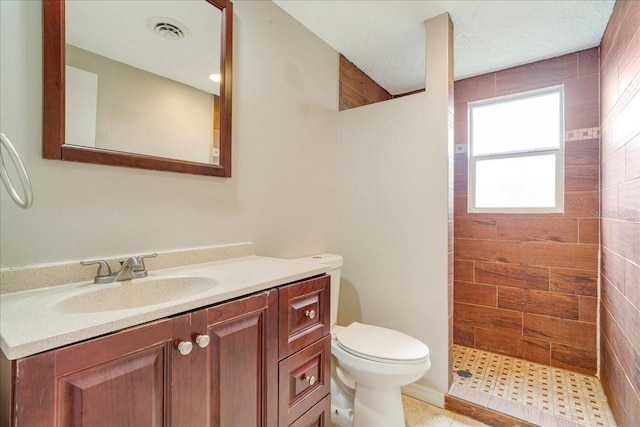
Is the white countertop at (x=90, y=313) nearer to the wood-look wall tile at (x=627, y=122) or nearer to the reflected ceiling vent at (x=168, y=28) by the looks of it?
the reflected ceiling vent at (x=168, y=28)

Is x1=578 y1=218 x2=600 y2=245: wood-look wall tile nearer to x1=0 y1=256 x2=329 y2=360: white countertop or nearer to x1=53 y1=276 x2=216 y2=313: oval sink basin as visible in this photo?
x1=0 y1=256 x2=329 y2=360: white countertop

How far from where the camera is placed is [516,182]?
93.9 inches

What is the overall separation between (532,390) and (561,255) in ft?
3.15

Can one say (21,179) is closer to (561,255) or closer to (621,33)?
(621,33)

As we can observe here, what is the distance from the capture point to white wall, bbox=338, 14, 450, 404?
1826 millimetres

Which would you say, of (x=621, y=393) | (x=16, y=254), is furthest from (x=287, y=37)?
(x=621, y=393)

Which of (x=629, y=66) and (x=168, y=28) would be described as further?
(x=629, y=66)

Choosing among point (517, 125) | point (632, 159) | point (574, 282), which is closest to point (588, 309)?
point (574, 282)

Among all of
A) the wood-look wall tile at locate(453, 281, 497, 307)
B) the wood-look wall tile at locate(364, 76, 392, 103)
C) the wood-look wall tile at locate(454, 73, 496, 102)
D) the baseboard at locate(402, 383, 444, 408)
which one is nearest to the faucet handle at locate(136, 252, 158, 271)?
the baseboard at locate(402, 383, 444, 408)

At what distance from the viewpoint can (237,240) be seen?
60.3 inches

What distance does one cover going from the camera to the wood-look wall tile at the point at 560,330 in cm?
211

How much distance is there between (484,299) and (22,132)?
2928 mm

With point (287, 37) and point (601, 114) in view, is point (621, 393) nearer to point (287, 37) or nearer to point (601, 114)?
point (601, 114)

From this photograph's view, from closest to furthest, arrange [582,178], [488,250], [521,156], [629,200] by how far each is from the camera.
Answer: [629,200], [582,178], [521,156], [488,250]
